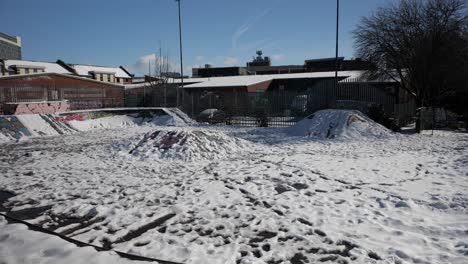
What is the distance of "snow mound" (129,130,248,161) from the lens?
989cm

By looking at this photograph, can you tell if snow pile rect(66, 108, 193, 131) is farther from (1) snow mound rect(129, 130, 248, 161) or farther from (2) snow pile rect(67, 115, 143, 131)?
(1) snow mound rect(129, 130, 248, 161)

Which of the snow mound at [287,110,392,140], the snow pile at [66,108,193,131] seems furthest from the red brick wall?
the snow mound at [287,110,392,140]

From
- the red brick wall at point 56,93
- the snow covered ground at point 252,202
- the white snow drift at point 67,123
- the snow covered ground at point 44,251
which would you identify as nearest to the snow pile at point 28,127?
the white snow drift at point 67,123

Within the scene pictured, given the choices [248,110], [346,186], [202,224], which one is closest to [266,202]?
[202,224]

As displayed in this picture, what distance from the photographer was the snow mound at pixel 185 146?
9.89 m

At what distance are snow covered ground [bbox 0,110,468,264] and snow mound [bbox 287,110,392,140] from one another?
3.26 m

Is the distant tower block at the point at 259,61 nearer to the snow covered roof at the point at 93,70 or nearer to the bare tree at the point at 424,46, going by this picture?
the snow covered roof at the point at 93,70

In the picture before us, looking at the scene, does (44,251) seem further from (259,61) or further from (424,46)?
(259,61)

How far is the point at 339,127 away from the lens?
14344mm

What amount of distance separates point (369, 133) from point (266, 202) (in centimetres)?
993

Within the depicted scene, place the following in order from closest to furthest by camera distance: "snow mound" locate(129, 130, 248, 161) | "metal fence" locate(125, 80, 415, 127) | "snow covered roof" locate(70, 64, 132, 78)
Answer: "snow mound" locate(129, 130, 248, 161), "metal fence" locate(125, 80, 415, 127), "snow covered roof" locate(70, 64, 132, 78)

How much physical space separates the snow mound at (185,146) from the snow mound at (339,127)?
4310 millimetres

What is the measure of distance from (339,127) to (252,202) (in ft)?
Result: 31.8

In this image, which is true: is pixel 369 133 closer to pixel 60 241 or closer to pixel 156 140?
pixel 156 140
